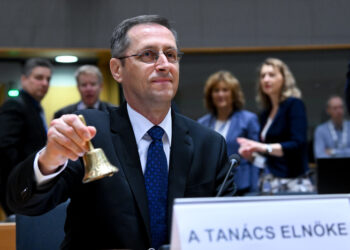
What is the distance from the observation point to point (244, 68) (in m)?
7.77

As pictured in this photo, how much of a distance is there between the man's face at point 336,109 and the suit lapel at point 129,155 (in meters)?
5.42

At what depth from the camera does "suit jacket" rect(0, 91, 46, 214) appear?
469 centimetres

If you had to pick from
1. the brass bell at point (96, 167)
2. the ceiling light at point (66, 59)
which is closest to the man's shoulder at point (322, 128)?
the ceiling light at point (66, 59)

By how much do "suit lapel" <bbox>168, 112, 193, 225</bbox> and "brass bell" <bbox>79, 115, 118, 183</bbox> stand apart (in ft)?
1.73

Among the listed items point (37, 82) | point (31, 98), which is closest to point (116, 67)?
point (31, 98)

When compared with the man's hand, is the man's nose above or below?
above

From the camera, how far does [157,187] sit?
82.3 inches

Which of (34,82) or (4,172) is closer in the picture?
(4,172)

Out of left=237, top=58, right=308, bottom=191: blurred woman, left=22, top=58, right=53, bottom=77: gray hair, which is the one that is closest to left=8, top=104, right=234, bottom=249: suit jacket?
left=237, top=58, right=308, bottom=191: blurred woman

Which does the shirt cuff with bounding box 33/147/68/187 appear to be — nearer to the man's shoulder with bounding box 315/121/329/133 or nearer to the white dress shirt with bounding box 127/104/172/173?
the white dress shirt with bounding box 127/104/172/173

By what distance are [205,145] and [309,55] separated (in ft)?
19.1

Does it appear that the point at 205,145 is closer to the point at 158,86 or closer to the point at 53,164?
the point at 158,86

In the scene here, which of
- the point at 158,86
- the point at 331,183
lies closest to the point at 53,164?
the point at 158,86

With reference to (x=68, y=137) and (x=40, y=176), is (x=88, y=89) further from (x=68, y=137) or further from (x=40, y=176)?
(x=68, y=137)
